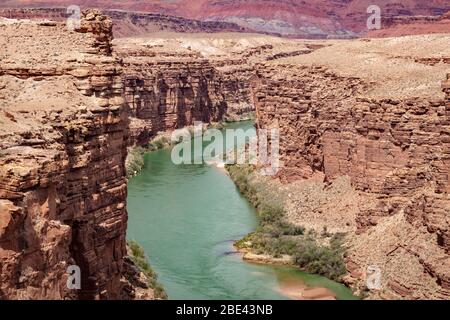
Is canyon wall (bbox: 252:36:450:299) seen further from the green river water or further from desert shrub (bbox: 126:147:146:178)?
desert shrub (bbox: 126:147:146:178)

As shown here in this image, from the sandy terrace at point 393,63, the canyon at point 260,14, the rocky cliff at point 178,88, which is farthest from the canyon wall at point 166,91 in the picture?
the canyon at point 260,14

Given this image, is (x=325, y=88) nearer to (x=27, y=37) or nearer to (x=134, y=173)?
(x=134, y=173)

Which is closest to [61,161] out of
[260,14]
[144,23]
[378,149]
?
[378,149]

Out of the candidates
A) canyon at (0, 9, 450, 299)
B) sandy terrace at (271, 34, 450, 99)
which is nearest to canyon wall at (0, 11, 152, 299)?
canyon at (0, 9, 450, 299)

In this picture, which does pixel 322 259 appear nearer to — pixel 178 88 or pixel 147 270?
pixel 147 270

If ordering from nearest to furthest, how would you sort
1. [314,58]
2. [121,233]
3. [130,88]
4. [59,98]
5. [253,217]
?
[59,98], [121,233], [253,217], [314,58], [130,88]
